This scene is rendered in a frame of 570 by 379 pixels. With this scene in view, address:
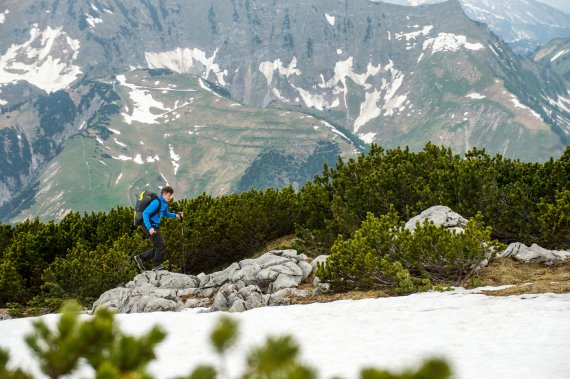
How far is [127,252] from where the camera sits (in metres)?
20.6

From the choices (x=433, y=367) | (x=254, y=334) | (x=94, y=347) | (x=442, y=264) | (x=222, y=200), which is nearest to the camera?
(x=433, y=367)

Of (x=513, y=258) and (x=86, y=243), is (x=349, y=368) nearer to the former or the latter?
(x=513, y=258)

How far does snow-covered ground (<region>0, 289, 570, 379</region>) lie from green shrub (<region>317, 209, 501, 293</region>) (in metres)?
1.34

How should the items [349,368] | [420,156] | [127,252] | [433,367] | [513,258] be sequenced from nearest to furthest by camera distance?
[433,367] → [349,368] → [513,258] → [127,252] → [420,156]

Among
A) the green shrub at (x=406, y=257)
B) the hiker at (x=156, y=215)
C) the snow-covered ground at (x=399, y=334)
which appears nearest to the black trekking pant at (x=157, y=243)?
the hiker at (x=156, y=215)

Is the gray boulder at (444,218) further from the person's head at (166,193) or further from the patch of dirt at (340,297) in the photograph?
the person's head at (166,193)

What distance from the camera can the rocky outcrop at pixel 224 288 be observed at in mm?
12297

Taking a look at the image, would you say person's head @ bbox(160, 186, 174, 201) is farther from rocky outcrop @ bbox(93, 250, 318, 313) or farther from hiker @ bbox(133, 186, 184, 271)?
rocky outcrop @ bbox(93, 250, 318, 313)

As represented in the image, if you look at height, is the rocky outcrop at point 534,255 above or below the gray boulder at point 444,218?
above

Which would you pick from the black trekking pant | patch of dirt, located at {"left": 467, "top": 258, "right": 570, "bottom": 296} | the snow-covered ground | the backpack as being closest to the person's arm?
the backpack

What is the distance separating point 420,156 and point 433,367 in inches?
868

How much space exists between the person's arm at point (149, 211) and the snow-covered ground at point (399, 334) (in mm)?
5196

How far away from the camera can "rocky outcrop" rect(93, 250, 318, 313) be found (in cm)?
1230

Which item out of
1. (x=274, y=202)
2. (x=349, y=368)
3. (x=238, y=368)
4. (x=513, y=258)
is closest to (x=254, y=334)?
(x=238, y=368)
